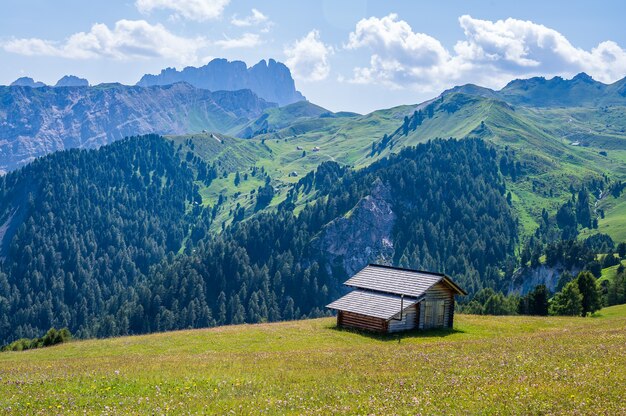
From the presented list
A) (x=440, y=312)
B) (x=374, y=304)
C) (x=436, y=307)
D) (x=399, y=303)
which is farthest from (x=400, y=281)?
(x=440, y=312)

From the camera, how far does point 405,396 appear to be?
2173 centimetres

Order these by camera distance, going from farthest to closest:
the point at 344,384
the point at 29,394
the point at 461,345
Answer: the point at 461,345
the point at 344,384
the point at 29,394

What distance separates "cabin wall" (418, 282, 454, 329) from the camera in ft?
172

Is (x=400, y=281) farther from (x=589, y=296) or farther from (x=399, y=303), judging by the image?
(x=589, y=296)

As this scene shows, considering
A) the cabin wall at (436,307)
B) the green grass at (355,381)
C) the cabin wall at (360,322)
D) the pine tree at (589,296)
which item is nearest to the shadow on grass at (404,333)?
the cabin wall at (360,322)

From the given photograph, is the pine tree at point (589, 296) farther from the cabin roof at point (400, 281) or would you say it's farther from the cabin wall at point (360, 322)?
the cabin wall at point (360, 322)

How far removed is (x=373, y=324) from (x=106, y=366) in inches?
1024

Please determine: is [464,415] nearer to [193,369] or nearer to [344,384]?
[344,384]

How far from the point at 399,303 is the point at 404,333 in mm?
2765

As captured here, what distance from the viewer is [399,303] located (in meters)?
51.3

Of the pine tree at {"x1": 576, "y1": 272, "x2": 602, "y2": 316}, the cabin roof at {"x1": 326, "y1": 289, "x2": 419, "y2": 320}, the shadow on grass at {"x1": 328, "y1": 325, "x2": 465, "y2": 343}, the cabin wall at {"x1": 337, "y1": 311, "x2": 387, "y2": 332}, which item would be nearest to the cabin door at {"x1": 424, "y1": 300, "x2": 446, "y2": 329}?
the shadow on grass at {"x1": 328, "y1": 325, "x2": 465, "y2": 343}

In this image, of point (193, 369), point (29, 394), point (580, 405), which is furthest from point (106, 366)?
point (580, 405)

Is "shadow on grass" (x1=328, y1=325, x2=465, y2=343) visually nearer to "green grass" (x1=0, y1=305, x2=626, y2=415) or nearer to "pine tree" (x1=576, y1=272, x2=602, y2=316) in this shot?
"green grass" (x1=0, y1=305, x2=626, y2=415)

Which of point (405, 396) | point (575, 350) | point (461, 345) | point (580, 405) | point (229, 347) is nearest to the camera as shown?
point (580, 405)
